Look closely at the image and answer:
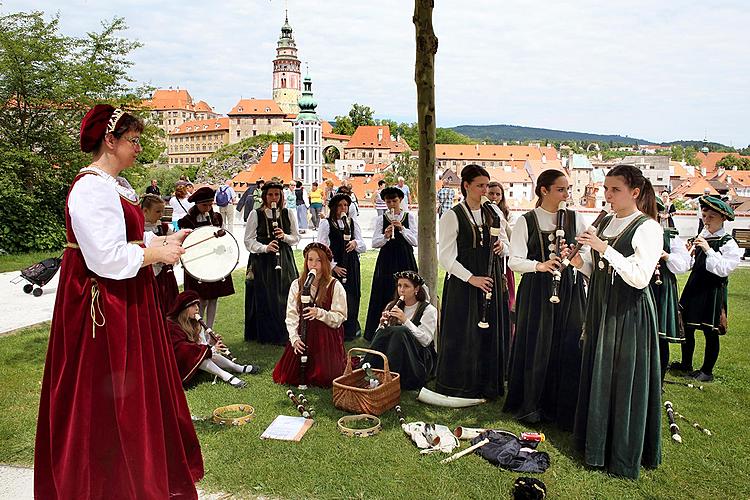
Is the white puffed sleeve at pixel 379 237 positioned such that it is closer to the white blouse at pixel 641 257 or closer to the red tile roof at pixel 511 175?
the white blouse at pixel 641 257

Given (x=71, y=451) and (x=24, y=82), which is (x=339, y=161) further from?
(x=71, y=451)

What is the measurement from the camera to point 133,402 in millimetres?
3047

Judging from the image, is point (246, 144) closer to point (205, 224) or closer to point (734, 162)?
point (734, 162)

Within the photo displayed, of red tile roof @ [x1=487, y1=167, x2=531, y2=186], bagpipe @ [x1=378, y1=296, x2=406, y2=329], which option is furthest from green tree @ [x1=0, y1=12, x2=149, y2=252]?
red tile roof @ [x1=487, y1=167, x2=531, y2=186]

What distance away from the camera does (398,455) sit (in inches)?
171

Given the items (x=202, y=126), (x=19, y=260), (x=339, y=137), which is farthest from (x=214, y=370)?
(x=202, y=126)

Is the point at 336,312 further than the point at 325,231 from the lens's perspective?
No

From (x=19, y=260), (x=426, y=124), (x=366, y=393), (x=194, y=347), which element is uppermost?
(x=426, y=124)

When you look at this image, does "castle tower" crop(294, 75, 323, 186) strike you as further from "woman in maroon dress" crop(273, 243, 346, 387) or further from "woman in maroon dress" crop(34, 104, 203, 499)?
"woman in maroon dress" crop(34, 104, 203, 499)

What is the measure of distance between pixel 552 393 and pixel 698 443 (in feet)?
3.64

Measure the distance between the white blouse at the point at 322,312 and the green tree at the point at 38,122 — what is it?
39.6 ft

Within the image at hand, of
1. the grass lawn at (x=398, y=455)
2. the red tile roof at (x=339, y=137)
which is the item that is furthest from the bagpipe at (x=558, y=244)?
the red tile roof at (x=339, y=137)

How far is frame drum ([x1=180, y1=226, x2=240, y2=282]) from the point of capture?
5723 mm

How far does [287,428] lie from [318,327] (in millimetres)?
1313
